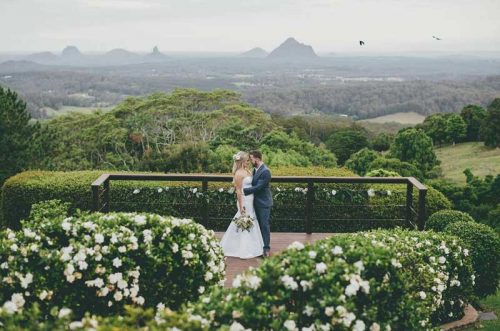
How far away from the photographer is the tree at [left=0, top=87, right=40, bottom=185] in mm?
25969

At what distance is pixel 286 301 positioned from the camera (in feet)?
15.3

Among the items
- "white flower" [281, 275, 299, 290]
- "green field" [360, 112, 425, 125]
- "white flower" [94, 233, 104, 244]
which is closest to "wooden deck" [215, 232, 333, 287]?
"white flower" [94, 233, 104, 244]

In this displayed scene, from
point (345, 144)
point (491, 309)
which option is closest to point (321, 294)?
point (491, 309)

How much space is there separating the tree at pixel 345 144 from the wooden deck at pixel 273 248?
53.8 m

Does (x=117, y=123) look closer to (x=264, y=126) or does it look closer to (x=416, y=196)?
(x=264, y=126)

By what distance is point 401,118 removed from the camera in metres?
104

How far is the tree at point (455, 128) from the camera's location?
226 ft

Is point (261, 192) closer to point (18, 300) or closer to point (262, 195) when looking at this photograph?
point (262, 195)

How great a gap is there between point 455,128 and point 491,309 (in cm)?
6484


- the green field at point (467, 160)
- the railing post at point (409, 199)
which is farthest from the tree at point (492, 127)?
the railing post at point (409, 199)

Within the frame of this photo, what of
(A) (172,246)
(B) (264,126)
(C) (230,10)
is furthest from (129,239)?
(C) (230,10)

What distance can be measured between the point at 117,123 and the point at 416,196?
3627 centimetres

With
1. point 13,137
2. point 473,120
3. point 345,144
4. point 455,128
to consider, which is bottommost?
point 345,144

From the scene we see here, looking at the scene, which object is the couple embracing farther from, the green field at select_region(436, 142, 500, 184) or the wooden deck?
the green field at select_region(436, 142, 500, 184)
